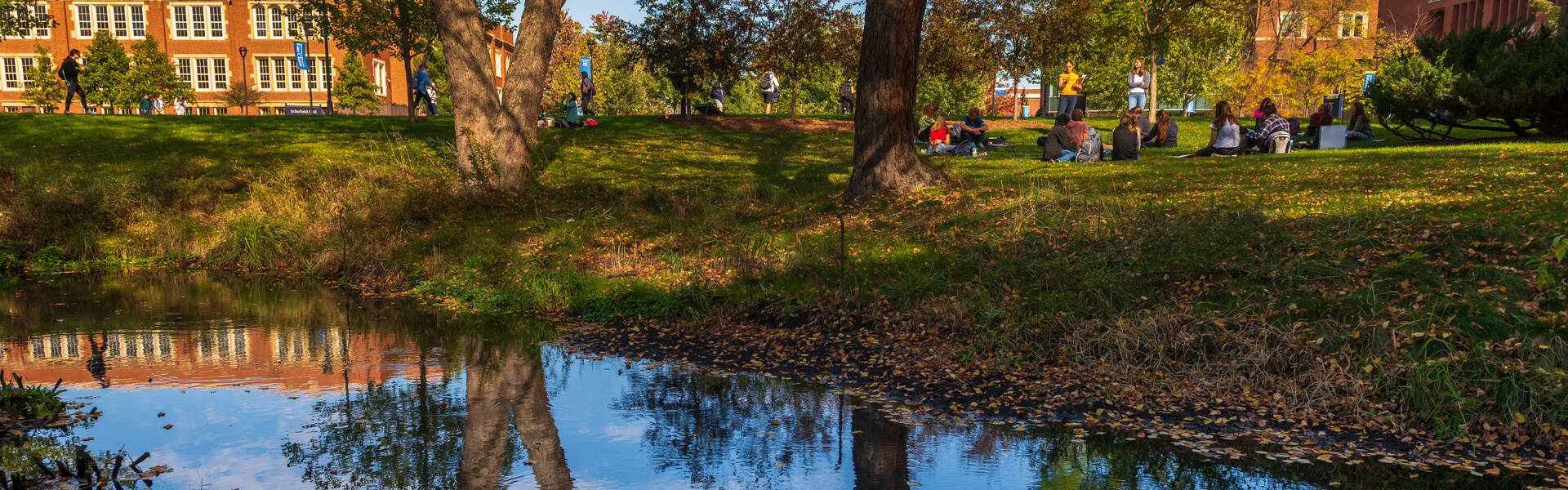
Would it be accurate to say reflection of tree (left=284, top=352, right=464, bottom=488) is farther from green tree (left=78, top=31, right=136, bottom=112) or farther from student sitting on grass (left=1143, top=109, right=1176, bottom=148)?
green tree (left=78, top=31, right=136, bottom=112)

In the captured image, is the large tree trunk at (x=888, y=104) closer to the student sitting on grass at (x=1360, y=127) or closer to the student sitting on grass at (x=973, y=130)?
the student sitting on grass at (x=973, y=130)

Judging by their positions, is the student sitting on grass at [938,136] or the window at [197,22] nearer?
the student sitting on grass at [938,136]

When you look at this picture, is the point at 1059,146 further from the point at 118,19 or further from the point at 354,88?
the point at 118,19

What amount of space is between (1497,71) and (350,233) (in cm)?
1643

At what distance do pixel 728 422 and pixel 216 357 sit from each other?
4.72 meters

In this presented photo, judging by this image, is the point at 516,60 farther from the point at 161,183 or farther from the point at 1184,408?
the point at 1184,408

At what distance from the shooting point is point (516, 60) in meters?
14.9

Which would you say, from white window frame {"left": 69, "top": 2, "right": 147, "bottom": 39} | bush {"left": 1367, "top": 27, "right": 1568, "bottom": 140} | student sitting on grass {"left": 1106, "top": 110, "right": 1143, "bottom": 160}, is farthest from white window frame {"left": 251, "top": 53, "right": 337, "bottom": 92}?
bush {"left": 1367, "top": 27, "right": 1568, "bottom": 140}

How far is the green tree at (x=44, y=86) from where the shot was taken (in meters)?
54.8

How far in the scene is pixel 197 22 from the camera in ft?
205

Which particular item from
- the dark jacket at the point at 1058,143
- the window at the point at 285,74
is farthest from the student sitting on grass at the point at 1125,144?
the window at the point at 285,74

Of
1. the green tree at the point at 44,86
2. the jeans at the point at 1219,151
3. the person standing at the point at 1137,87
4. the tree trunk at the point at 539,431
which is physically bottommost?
the tree trunk at the point at 539,431

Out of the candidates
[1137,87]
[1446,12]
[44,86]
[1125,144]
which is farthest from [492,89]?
[1446,12]

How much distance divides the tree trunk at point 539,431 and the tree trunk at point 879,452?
5.28 feet
